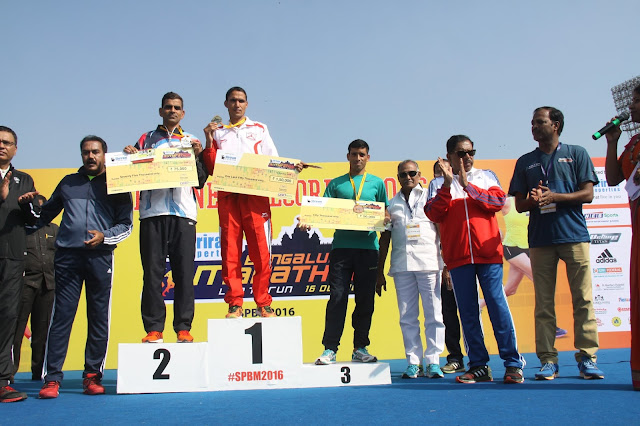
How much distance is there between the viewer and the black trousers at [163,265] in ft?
13.2

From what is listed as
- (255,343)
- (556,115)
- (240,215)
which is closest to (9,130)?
(240,215)

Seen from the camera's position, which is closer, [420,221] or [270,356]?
[270,356]

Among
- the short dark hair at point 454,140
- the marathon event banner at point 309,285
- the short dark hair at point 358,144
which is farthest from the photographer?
the marathon event banner at point 309,285

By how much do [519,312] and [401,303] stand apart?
130 inches

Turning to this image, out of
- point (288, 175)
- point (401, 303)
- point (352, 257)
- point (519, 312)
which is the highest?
point (288, 175)

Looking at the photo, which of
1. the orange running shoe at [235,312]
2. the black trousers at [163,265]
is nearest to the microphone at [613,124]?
the orange running shoe at [235,312]

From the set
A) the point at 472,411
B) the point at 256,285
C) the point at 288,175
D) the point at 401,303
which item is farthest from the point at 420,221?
the point at 472,411

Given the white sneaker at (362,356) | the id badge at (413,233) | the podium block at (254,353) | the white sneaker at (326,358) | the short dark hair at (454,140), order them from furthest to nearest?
the id badge at (413,233), the white sneaker at (362,356), the white sneaker at (326,358), the short dark hair at (454,140), the podium block at (254,353)

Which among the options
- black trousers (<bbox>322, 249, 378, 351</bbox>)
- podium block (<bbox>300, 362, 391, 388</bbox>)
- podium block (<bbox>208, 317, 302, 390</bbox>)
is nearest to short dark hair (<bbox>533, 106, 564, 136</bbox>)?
black trousers (<bbox>322, 249, 378, 351</bbox>)

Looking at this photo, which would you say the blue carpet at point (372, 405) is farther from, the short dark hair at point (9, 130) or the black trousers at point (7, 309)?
the short dark hair at point (9, 130)

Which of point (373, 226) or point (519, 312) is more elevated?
point (373, 226)

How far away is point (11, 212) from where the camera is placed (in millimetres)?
3799

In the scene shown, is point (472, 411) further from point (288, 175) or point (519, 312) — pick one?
point (519, 312)

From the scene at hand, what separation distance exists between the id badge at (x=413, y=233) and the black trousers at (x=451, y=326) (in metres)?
1.02
